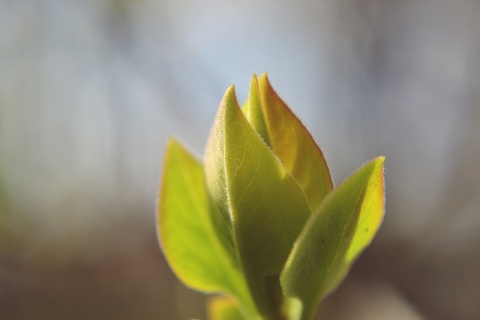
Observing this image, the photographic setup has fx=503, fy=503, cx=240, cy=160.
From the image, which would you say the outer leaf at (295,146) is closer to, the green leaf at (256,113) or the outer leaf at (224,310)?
the green leaf at (256,113)

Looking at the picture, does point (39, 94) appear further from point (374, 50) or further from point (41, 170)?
point (374, 50)

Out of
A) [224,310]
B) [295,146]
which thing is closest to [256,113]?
[295,146]

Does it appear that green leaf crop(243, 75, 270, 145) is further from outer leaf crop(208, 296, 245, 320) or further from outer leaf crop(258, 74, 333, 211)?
outer leaf crop(208, 296, 245, 320)

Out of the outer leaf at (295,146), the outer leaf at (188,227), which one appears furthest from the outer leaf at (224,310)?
the outer leaf at (295,146)

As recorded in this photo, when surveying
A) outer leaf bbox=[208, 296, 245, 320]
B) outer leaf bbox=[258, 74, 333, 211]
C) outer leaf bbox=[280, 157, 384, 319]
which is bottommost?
outer leaf bbox=[208, 296, 245, 320]

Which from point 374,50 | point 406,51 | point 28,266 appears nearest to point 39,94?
point 28,266

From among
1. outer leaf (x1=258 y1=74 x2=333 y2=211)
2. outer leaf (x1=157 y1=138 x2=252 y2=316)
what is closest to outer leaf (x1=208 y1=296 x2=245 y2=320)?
outer leaf (x1=157 y1=138 x2=252 y2=316)
